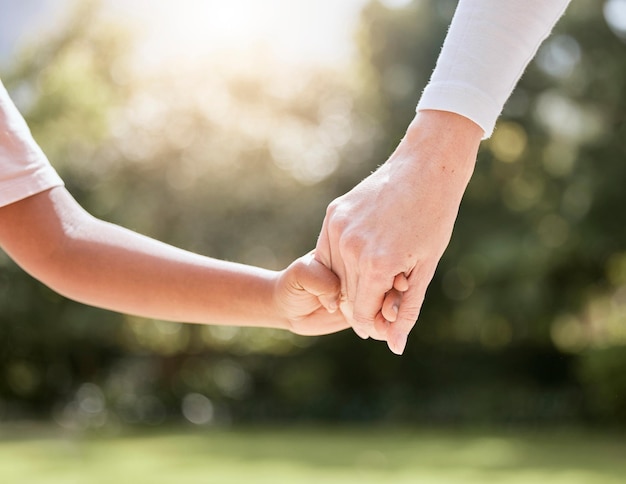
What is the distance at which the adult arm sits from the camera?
1420 mm

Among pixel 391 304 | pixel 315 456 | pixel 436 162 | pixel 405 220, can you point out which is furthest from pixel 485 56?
pixel 315 456

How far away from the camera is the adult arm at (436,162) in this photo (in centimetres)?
142

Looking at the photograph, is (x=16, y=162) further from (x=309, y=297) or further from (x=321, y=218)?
(x=321, y=218)

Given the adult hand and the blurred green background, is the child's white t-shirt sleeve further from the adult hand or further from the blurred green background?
the blurred green background

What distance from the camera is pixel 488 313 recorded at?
14.7m

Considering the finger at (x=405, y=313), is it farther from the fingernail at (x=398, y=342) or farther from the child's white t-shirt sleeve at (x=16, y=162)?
the child's white t-shirt sleeve at (x=16, y=162)

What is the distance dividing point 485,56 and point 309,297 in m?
0.52

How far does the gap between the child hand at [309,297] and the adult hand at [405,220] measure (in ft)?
0.22

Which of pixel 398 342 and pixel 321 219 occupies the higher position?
pixel 321 219

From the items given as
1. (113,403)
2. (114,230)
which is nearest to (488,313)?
(113,403)

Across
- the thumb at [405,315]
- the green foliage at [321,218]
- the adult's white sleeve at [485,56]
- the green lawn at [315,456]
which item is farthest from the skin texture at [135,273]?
the green foliage at [321,218]

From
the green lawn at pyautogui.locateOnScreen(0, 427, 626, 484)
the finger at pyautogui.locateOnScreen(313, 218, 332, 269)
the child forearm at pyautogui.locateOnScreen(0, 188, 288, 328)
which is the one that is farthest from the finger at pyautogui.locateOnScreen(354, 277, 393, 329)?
the green lawn at pyautogui.locateOnScreen(0, 427, 626, 484)

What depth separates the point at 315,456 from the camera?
11.9 metres

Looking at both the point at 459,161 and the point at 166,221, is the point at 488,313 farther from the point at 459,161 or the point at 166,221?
the point at 459,161
